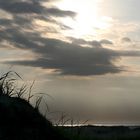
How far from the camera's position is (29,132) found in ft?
25.2

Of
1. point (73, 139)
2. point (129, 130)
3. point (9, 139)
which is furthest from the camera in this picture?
point (129, 130)

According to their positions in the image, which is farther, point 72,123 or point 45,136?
point 72,123

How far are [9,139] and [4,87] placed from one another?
1.60 m

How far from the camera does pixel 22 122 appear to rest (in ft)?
25.6

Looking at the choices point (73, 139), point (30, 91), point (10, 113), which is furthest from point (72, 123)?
point (10, 113)

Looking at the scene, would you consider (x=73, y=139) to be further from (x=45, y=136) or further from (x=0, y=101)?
(x=0, y=101)

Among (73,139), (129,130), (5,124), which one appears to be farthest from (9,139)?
(129,130)

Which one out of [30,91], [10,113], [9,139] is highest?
[30,91]

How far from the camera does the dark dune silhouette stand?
7.54 m

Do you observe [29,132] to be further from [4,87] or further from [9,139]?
[4,87]

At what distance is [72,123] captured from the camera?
9008 millimetres

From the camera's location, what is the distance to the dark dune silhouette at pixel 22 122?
7.54m

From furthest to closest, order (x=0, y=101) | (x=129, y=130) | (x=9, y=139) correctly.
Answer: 1. (x=129, y=130)
2. (x=0, y=101)
3. (x=9, y=139)

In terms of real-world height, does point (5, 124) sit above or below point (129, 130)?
below
